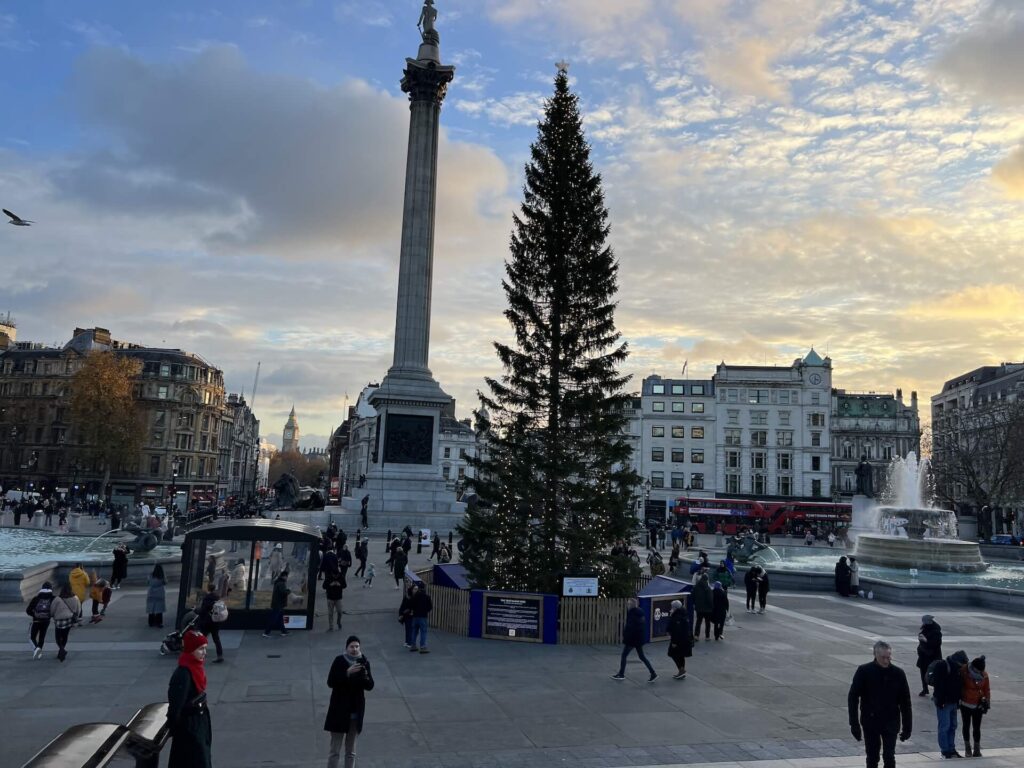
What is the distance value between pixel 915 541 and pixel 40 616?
3486 cm

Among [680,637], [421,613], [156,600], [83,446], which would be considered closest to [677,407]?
[83,446]

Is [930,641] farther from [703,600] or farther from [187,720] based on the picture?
[187,720]

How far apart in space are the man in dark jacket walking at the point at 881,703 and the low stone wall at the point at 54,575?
712 inches

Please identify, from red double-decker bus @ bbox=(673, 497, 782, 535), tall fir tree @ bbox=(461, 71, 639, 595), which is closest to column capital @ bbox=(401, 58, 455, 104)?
tall fir tree @ bbox=(461, 71, 639, 595)

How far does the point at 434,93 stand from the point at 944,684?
5834 centimetres

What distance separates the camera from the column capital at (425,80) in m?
59.6

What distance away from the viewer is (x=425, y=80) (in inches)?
2345

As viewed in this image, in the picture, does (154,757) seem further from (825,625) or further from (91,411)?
Answer: (91,411)

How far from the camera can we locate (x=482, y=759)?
31.7 feet

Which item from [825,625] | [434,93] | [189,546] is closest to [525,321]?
[189,546]

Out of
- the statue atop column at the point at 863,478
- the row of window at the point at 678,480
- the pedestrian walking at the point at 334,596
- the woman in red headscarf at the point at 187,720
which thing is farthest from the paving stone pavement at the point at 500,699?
the row of window at the point at 678,480

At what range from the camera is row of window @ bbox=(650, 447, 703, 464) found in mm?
90688

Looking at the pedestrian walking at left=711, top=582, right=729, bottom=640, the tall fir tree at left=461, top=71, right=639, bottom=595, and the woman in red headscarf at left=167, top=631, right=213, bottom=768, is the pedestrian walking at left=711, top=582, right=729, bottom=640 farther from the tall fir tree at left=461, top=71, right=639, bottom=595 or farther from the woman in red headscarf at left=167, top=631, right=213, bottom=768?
the woman in red headscarf at left=167, top=631, right=213, bottom=768

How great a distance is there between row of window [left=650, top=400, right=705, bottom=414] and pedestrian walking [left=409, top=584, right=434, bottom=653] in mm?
78675
